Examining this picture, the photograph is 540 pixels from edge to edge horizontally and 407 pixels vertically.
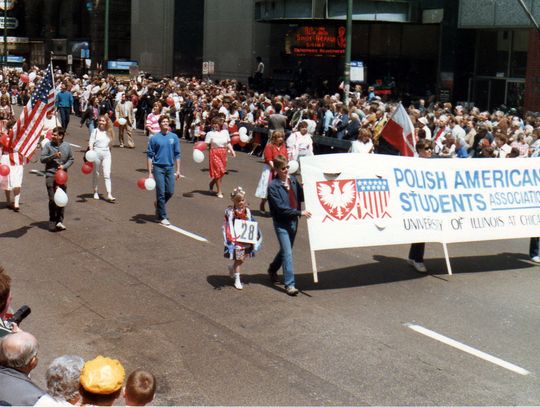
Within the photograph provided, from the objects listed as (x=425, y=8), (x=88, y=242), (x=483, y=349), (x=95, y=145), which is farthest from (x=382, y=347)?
(x=425, y=8)

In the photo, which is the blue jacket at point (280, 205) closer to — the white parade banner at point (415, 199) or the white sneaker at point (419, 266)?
the white parade banner at point (415, 199)

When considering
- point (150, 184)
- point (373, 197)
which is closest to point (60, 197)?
point (150, 184)

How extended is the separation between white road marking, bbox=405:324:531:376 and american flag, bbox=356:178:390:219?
224 cm

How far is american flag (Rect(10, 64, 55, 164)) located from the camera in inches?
586

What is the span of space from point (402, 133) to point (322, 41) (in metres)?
25.2

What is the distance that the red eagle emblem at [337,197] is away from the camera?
1157cm

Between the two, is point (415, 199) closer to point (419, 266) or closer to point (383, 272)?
point (419, 266)

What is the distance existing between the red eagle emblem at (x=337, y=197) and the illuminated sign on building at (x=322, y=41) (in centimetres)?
2718

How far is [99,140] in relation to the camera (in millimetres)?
17875

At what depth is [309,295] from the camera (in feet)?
36.9

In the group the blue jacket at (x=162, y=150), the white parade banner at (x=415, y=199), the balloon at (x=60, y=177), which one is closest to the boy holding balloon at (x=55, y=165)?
the balloon at (x=60, y=177)

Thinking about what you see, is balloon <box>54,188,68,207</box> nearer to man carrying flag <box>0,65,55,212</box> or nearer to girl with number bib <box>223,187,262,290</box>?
man carrying flag <box>0,65,55,212</box>

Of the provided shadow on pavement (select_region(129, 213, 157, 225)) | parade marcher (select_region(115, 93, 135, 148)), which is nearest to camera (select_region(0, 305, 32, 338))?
shadow on pavement (select_region(129, 213, 157, 225))

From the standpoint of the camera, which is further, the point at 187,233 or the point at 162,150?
the point at 162,150
